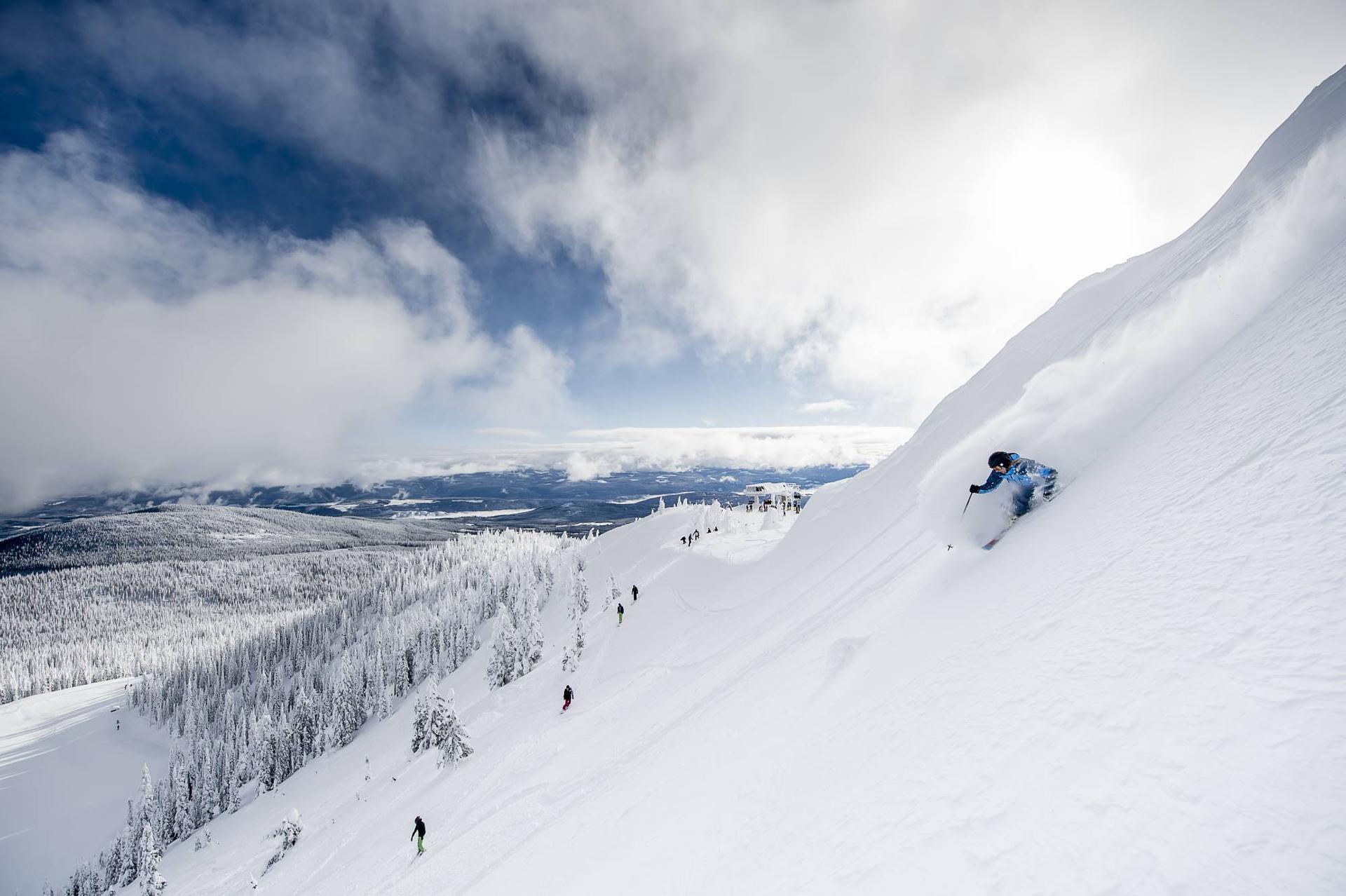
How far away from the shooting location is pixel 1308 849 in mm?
1902

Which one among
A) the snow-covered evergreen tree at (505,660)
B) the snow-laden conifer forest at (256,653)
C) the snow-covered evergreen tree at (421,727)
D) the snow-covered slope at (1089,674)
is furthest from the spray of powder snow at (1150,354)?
the snow-covered evergreen tree at (505,660)

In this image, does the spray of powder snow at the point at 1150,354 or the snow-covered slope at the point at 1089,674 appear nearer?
the snow-covered slope at the point at 1089,674

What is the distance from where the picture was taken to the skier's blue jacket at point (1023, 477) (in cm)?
905

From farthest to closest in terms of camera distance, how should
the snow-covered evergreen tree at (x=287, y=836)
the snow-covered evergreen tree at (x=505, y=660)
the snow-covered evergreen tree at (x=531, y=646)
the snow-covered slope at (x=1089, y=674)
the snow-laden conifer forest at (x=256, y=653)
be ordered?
the snow-laden conifer forest at (x=256, y=653) < the snow-covered evergreen tree at (x=531, y=646) < the snow-covered evergreen tree at (x=505, y=660) < the snow-covered evergreen tree at (x=287, y=836) < the snow-covered slope at (x=1089, y=674)

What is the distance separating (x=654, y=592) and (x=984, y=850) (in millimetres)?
46293

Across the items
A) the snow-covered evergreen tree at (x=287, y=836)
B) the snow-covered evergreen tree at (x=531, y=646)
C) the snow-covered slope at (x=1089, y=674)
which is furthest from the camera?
the snow-covered evergreen tree at (x=531, y=646)

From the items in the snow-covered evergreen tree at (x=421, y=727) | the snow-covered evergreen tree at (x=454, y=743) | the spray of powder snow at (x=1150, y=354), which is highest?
the spray of powder snow at (x=1150, y=354)

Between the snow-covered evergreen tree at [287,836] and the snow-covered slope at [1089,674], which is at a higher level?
the snow-covered slope at [1089,674]

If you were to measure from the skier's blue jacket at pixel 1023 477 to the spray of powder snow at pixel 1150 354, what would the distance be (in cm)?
39

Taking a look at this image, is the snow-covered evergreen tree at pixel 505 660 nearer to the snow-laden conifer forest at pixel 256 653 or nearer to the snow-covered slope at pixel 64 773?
the snow-laden conifer forest at pixel 256 653

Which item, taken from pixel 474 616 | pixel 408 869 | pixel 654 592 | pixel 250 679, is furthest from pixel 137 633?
pixel 408 869

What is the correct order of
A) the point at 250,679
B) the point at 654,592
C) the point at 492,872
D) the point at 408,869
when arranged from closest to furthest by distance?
1. the point at 492,872
2. the point at 408,869
3. the point at 654,592
4. the point at 250,679

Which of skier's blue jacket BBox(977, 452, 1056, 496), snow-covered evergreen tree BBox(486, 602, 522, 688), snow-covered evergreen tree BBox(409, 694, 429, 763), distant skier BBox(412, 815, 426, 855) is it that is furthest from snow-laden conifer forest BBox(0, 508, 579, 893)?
skier's blue jacket BBox(977, 452, 1056, 496)

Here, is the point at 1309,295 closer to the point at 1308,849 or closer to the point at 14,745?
the point at 1308,849
